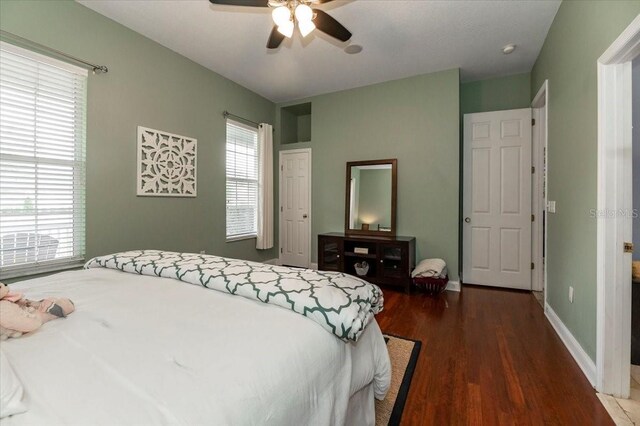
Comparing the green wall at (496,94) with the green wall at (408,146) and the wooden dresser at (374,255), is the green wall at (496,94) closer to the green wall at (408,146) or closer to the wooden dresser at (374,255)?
the green wall at (408,146)

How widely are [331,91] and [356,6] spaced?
1.90 m

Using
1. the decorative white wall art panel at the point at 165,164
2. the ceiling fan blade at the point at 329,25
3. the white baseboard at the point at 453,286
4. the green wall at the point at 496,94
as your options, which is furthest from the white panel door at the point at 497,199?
the decorative white wall art panel at the point at 165,164

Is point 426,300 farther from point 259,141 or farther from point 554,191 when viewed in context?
point 259,141

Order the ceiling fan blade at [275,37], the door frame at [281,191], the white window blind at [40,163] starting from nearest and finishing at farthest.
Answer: the white window blind at [40,163]
the ceiling fan blade at [275,37]
the door frame at [281,191]

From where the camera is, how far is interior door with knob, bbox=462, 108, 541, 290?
360 cm

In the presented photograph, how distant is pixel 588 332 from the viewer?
6.17 feet

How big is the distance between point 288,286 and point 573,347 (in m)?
2.26

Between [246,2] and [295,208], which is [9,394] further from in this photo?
[295,208]

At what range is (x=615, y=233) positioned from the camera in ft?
5.42

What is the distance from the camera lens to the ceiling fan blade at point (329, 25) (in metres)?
2.09

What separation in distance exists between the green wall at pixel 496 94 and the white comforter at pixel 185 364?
382cm

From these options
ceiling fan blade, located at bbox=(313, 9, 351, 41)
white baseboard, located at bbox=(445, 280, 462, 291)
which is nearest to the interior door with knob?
white baseboard, located at bbox=(445, 280, 462, 291)

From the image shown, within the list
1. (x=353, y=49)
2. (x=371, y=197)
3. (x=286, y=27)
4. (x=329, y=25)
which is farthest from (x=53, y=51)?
(x=371, y=197)

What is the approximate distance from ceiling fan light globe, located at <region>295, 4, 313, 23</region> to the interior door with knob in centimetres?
285
